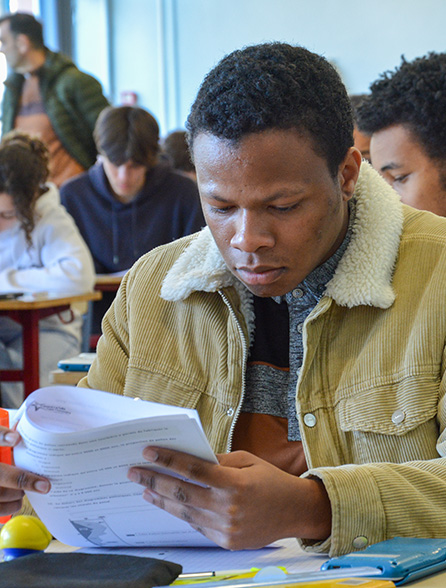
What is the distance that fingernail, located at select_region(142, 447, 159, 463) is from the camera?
913 mm

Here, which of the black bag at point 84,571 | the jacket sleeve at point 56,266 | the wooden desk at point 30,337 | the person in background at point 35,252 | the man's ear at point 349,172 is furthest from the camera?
the jacket sleeve at point 56,266

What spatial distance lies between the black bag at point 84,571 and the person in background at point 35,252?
3019 millimetres

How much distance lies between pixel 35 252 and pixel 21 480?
10.8 ft

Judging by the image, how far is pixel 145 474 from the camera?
3.11 ft

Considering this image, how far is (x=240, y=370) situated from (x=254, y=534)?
0.43m

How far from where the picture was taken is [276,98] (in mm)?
1121

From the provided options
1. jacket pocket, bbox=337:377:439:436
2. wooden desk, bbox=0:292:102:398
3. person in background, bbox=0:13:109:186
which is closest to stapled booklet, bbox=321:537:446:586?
jacket pocket, bbox=337:377:439:436

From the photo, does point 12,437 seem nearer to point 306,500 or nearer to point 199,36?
point 306,500

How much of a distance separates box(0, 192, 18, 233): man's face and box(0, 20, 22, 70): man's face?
2082 millimetres

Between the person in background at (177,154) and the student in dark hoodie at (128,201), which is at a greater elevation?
the person in background at (177,154)

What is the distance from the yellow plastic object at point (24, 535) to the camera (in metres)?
1.00

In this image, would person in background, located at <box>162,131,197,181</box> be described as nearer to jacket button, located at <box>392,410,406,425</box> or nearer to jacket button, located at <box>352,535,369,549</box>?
jacket button, located at <box>392,410,406,425</box>

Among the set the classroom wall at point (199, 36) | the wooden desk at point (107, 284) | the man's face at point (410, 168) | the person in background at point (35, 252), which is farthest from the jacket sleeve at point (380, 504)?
the classroom wall at point (199, 36)

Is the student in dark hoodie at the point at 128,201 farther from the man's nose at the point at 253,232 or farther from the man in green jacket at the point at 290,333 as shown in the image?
the man's nose at the point at 253,232
